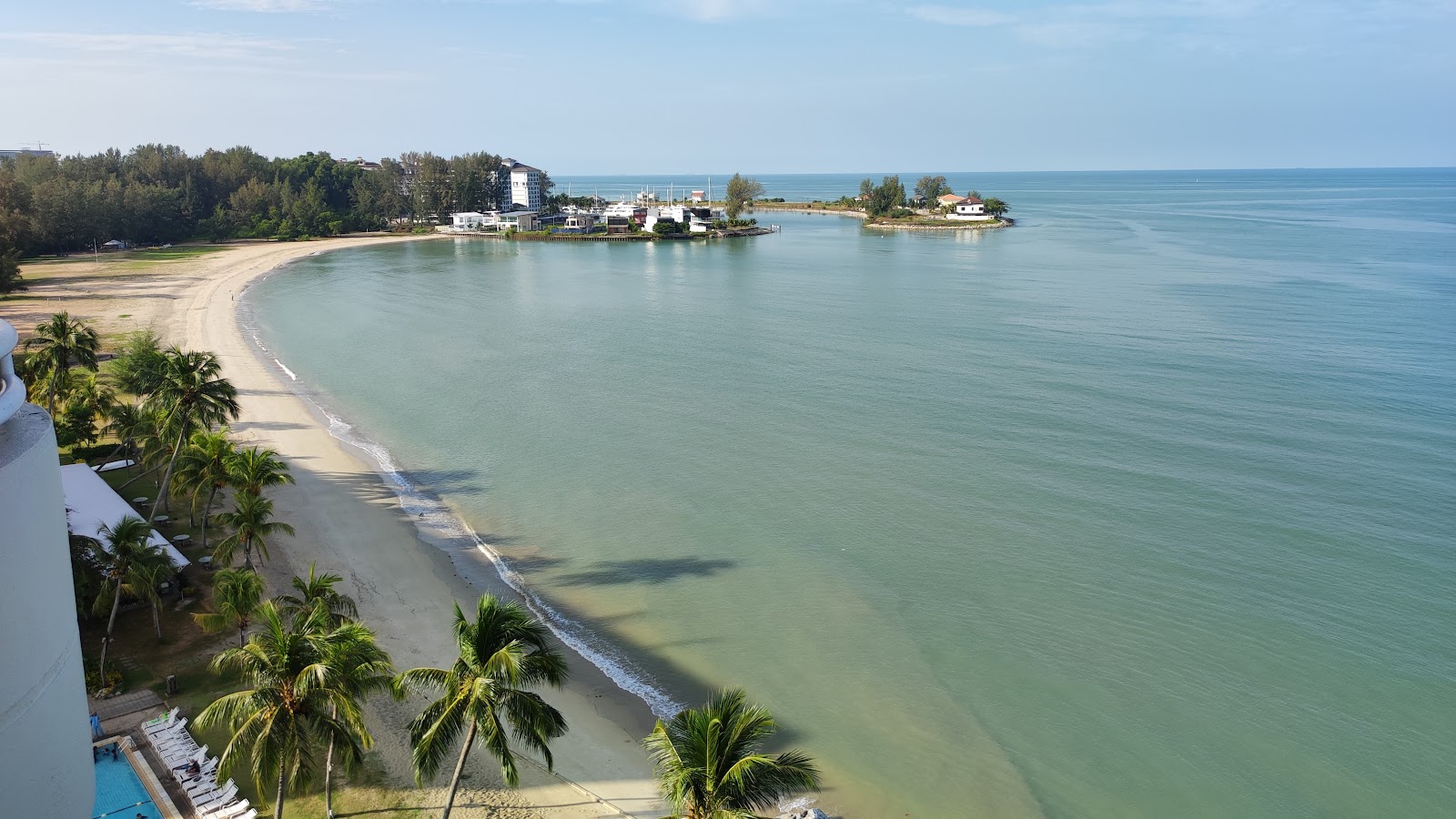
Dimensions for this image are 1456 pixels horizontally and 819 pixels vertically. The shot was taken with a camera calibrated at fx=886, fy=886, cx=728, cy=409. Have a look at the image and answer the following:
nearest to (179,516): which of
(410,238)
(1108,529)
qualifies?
(1108,529)

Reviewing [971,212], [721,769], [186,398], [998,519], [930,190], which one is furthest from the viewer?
[930,190]

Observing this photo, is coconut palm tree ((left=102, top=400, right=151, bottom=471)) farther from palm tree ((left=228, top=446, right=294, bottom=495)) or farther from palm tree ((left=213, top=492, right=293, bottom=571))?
palm tree ((left=213, top=492, right=293, bottom=571))

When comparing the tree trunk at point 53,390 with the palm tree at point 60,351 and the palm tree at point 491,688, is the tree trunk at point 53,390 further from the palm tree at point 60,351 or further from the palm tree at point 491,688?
the palm tree at point 491,688

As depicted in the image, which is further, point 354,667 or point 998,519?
point 998,519

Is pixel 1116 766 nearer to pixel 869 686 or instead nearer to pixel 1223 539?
pixel 869 686

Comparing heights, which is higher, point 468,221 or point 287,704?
point 468,221

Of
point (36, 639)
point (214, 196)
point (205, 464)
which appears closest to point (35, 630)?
point (36, 639)

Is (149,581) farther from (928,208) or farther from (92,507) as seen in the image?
(928,208)
